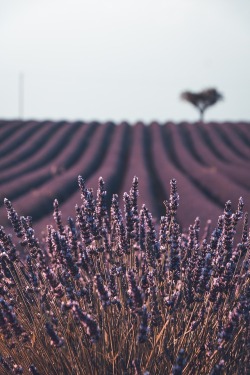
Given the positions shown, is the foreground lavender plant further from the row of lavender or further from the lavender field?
the row of lavender

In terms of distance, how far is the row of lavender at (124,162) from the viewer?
394 inches

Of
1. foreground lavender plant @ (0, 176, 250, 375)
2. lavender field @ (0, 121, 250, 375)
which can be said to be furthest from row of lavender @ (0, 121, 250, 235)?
foreground lavender plant @ (0, 176, 250, 375)

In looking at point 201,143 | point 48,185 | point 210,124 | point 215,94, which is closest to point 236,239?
point 48,185

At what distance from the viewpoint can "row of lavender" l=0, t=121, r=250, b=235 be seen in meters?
10.0

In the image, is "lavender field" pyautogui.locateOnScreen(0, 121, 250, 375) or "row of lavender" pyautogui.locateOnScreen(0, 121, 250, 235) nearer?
"lavender field" pyautogui.locateOnScreen(0, 121, 250, 375)

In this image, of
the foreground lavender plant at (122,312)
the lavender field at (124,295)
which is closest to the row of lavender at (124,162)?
the lavender field at (124,295)

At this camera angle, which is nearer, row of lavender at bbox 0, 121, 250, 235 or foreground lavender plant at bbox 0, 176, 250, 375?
foreground lavender plant at bbox 0, 176, 250, 375

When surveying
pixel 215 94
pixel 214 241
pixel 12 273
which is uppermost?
pixel 215 94

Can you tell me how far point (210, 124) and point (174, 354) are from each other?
2410cm

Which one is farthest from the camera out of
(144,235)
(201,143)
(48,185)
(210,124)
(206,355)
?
(210,124)

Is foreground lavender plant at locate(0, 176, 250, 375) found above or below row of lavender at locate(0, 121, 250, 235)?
below

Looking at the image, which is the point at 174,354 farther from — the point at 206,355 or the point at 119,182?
the point at 119,182

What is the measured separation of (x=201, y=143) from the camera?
20031mm

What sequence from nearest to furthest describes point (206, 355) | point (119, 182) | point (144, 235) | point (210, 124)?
point (206, 355), point (144, 235), point (119, 182), point (210, 124)
